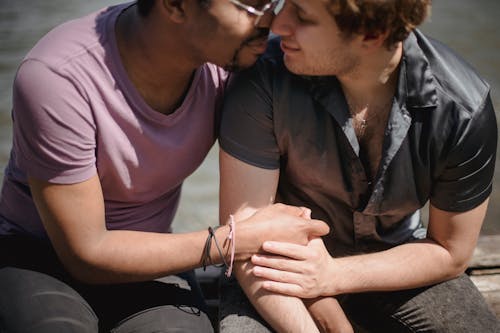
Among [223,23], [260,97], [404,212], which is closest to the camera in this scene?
[223,23]

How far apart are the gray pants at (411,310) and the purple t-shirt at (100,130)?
41cm

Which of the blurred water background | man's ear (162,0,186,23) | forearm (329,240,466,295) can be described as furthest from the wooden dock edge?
man's ear (162,0,186,23)

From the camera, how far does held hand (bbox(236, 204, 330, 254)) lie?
6.95 ft

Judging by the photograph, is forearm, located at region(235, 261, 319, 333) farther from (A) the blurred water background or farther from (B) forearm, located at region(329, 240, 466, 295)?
(A) the blurred water background

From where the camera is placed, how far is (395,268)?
7.40 ft

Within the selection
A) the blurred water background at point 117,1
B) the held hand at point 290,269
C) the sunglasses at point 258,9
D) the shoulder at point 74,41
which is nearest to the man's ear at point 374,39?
the sunglasses at point 258,9

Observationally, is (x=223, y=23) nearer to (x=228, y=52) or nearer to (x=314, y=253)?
(x=228, y=52)

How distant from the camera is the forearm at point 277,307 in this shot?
2105 mm

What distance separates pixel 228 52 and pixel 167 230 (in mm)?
Result: 779

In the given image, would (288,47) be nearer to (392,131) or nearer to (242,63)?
(242,63)

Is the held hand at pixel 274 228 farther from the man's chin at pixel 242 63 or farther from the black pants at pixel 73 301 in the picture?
the man's chin at pixel 242 63

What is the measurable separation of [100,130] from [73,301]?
0.56 metres

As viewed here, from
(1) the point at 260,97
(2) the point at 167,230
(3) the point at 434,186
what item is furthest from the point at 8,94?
(3) the point at 434,186

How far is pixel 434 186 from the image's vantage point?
2230mm
